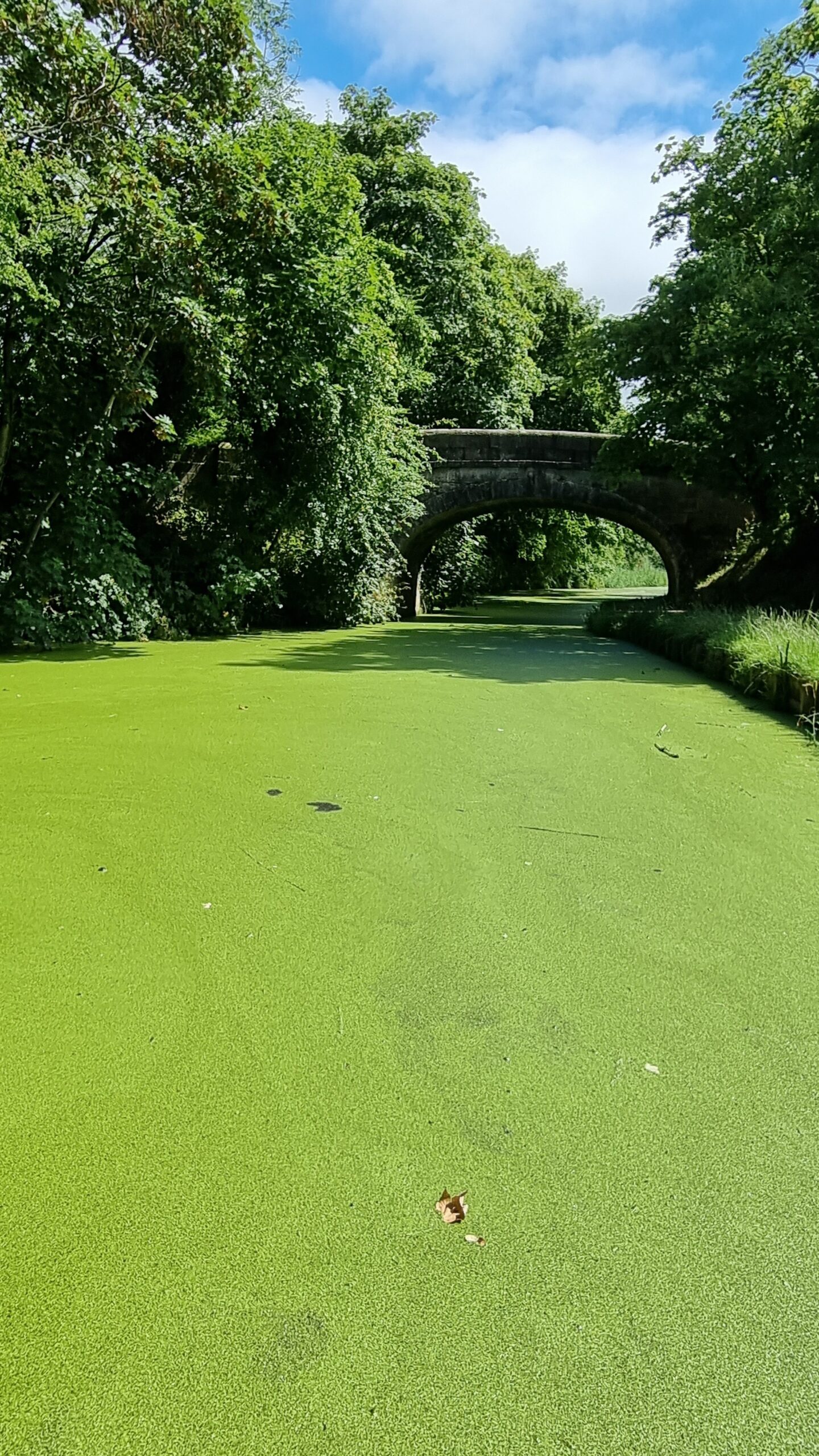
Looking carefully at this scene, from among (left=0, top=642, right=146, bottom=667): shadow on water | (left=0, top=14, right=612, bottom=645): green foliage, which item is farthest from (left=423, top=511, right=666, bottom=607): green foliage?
(left=0, top=642, right=146, bottom=667): shadow on water

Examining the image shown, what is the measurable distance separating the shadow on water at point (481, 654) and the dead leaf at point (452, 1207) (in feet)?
14.8

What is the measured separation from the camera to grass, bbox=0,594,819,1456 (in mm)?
839

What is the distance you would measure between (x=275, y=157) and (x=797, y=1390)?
27.8 feet

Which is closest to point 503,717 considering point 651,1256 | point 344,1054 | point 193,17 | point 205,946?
point 205,946

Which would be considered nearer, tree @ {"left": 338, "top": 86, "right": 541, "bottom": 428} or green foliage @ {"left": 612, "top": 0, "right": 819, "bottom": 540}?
green foliage @ {"left": 612, "top": 0, "right": 819, "bottom": 540}

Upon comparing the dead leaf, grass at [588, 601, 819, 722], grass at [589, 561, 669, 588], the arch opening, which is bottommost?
the dead leaf

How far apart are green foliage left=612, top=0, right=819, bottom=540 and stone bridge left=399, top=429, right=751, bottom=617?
5.36 ft

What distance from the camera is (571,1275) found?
3.20ft

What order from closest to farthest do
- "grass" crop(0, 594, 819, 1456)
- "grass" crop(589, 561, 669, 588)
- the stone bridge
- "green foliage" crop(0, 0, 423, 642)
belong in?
"grass" crop(0, 594, 819, 1456)
"green foliage" crop(0, 0, 423, 642)
the stone bridge
"grass" crop(589, 561, 669, 588)

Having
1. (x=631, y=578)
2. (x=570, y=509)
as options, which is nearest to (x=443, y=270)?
(x=570, y=509)

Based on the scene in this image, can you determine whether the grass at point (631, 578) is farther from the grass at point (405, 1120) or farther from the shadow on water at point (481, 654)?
the grass at point (405, 1120)

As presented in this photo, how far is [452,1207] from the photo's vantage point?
1.07 meters

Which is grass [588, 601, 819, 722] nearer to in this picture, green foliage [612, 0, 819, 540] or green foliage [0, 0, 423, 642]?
green foliage [612, 0, 819, 540]

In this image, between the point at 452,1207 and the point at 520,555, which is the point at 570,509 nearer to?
the point at 520,555
